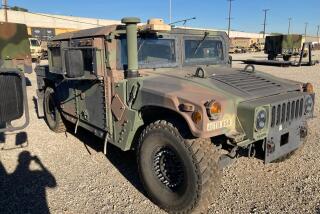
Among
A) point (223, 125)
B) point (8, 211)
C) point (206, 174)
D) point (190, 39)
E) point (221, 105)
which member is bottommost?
point (8, 211)

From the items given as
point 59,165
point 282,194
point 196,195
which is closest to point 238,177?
point 282,194

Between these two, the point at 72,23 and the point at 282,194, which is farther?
the point at 72,23

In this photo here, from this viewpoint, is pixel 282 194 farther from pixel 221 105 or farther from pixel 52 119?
pixel 52 119

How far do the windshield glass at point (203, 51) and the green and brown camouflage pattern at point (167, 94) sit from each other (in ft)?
0.25

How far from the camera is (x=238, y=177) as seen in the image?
4133 millimetres

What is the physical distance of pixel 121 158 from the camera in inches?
192

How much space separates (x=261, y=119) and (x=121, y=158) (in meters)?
2.45

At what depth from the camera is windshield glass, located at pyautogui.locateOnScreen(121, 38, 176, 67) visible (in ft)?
13.2

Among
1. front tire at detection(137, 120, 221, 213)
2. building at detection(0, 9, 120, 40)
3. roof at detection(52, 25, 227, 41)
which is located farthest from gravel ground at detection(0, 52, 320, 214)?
building at detection(0, 9, 120, 40)

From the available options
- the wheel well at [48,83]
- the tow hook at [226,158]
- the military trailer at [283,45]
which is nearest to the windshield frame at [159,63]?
the tow hook at [226,158]

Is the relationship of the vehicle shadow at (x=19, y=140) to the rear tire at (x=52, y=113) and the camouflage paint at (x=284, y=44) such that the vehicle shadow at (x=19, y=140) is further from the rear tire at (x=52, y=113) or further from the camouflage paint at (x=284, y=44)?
the camouflage paint at (x=284, y=44)

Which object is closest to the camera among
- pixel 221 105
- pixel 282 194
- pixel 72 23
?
pixel 221 105

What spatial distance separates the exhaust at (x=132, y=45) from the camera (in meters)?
3.55

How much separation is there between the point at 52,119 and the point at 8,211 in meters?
3.13
